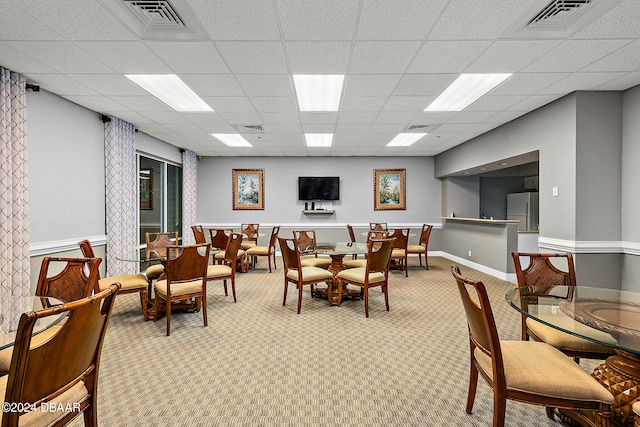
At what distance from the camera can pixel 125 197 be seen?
5.27 meters

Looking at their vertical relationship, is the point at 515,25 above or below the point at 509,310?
above

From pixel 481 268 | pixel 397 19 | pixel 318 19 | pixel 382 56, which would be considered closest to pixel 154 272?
pixel 318 19

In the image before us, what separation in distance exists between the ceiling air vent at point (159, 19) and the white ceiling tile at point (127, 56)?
0.28m

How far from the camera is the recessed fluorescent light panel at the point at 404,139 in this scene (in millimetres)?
6217


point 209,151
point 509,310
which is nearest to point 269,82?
point 509,310

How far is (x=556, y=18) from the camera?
247cm

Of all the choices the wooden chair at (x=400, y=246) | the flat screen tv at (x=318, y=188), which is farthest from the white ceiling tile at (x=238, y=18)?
the flat screen tv at (x=318, y=188)

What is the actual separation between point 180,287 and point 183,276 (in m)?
0.15

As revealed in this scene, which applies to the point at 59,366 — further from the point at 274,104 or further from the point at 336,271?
the point at 274,104

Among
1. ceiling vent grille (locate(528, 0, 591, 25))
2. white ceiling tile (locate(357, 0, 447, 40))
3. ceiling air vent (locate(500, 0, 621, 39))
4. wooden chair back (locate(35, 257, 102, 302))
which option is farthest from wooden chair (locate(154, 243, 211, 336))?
ceiling vent grille (locate(528, 0, 591, 25))

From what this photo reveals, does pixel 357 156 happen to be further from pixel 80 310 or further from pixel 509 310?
pixel 80 310

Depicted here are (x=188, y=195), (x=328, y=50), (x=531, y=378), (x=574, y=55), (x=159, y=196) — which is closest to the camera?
(x=531, y=378)

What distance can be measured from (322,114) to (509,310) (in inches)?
150

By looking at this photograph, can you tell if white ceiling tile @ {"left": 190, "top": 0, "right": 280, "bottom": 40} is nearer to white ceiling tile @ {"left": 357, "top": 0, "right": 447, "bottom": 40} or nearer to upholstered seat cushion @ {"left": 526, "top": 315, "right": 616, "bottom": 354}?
white ceiling tile @ {"left": 357, "top": 0, "right": 447, "bottom": 40}
